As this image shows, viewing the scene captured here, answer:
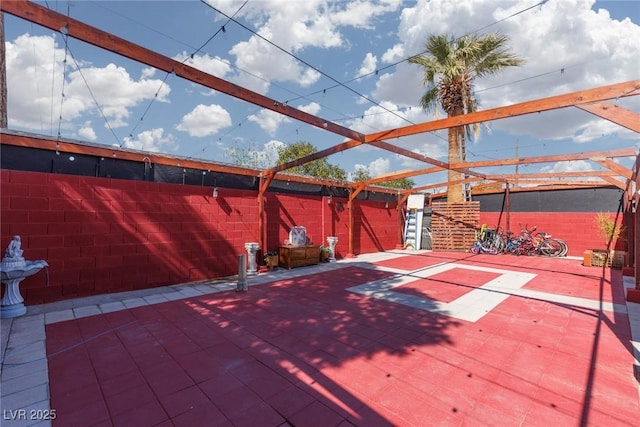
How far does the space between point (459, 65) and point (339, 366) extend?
974 cm

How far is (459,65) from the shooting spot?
8938mm

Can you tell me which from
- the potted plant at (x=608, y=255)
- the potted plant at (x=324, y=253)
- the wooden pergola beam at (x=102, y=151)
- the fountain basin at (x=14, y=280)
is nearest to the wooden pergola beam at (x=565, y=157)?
the potted plant at (x=608, y=255)

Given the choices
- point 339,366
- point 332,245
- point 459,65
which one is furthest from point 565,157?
point 339,366

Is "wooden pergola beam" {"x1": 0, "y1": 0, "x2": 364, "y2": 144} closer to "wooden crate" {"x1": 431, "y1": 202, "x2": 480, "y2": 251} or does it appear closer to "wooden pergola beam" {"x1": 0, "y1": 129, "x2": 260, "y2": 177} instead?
"wooden pergola beam" {"x1": 0, "y1": 129, "x2": 260, "y2": 177}

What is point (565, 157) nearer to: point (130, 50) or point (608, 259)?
point (608, 259)

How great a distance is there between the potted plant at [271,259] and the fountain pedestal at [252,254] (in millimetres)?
310

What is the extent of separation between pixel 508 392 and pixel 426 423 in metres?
0.85

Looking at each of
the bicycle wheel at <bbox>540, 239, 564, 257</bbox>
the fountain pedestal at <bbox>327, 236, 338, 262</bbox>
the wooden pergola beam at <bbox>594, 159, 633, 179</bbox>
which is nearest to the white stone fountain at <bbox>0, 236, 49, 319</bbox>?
the fountain pedestal at <bbox>327, 236, 338, 262</bbox>

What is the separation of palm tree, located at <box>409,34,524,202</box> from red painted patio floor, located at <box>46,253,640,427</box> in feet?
21.6

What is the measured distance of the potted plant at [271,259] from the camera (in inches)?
276

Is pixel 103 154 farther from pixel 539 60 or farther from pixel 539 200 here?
pixel 539 200

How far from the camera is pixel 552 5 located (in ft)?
12.2

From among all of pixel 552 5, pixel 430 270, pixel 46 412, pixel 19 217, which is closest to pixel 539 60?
pixel 552 5

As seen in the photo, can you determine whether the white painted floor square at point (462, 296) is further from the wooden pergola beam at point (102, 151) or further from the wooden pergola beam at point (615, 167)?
the wooden pergola beam at point (102, 151)
